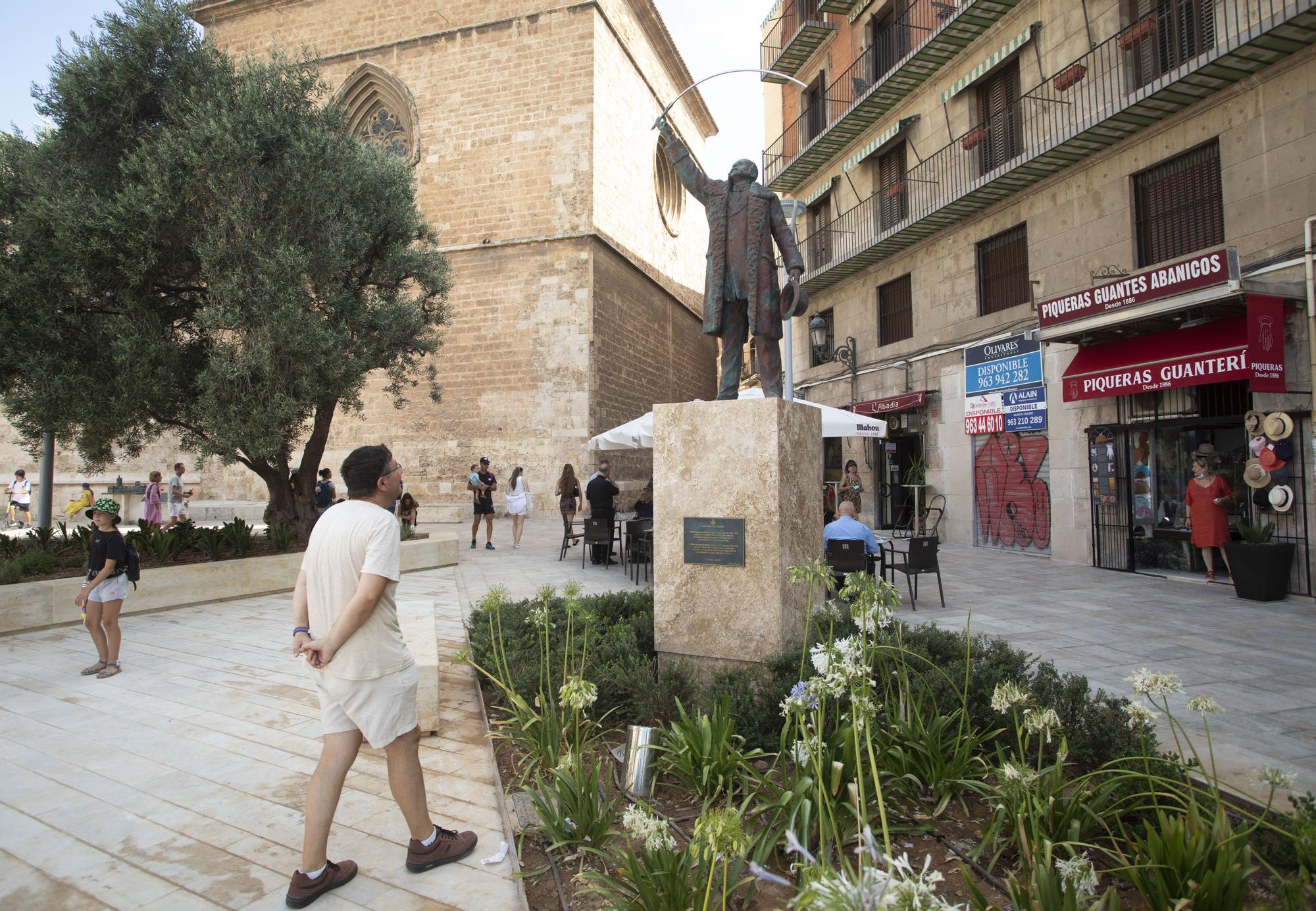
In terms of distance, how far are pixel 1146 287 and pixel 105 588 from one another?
11078 millimetres

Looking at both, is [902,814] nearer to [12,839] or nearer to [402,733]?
[402,733]

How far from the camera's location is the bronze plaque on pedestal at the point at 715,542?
410 cm

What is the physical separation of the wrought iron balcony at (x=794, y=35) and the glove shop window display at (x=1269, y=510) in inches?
526

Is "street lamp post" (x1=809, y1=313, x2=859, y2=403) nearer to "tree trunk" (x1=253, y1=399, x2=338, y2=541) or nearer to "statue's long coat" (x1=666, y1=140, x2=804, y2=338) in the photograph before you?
"tree trunk" (x1=253, y1=399, x2=338, y2=541)

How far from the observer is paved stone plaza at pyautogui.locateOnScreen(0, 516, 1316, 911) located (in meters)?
2.65

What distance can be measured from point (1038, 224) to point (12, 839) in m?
13.8

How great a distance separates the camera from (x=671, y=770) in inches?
125

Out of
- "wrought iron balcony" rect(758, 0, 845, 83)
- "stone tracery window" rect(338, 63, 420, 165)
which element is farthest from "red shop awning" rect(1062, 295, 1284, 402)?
"stone tracery window" rect(338, 63, 420, 165)

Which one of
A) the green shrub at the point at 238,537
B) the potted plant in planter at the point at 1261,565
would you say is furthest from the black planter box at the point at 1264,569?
the green shrub at the point at 238,537

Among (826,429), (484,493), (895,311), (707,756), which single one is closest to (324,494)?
(484,493)

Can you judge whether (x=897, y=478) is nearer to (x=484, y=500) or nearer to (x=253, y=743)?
(x=484, y=500)

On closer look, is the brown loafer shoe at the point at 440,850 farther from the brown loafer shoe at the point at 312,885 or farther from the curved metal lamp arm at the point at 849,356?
the curved metal lamp arm at the point at 849,356

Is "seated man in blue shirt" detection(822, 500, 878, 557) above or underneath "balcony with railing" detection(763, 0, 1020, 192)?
underneath

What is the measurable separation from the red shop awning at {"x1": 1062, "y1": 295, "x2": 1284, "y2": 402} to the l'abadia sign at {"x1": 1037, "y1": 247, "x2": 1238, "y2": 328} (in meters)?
0.51
